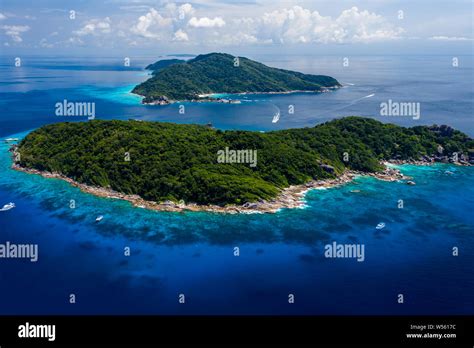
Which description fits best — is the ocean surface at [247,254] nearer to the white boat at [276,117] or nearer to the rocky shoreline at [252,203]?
the rocky shoreline at [252,203]

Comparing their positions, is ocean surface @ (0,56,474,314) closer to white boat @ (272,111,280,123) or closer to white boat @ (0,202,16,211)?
white boat @ (0,202,16,211)

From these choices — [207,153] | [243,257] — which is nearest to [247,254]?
[243,257]

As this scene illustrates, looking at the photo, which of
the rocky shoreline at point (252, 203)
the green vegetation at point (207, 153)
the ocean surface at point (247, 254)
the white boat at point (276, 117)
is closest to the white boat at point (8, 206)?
the ocean surface at point (247, 254)

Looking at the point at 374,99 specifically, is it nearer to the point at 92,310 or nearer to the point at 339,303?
the point at 339,303

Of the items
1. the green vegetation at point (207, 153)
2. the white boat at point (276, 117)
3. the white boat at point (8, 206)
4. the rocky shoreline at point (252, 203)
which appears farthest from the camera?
the white boat at point (276, 117)

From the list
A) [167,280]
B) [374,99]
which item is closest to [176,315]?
[167,280]

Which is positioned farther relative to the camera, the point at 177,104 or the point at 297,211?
the point at 177,104

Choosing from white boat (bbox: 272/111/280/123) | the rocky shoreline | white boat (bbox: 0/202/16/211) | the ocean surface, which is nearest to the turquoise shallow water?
the ocean surface
